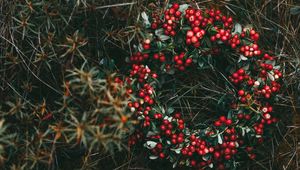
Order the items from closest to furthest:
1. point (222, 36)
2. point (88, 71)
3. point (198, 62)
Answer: point (88, 71) < point (222, 36) < point (198, 62)

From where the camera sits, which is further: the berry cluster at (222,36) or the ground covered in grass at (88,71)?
the berry cluster at (222,36)

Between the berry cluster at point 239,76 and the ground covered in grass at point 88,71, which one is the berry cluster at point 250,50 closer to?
the berry cluster at point 239,76

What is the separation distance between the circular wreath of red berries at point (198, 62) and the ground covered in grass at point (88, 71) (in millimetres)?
132

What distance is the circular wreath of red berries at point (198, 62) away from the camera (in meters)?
3.64

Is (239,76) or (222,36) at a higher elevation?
(222,36)

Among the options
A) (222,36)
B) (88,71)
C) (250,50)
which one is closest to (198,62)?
(222,36)

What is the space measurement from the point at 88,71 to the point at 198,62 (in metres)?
0.86

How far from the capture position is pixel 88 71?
3395mm

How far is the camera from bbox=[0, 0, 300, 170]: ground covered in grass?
3.49m

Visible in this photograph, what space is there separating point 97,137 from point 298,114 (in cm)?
176

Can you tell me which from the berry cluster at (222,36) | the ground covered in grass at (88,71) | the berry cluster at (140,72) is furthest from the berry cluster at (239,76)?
the berry cluster at (140,72)

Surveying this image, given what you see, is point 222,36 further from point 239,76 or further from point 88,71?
point 88,71

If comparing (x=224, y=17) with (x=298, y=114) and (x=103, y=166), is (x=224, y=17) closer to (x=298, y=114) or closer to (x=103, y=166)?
(x=298, y=114)

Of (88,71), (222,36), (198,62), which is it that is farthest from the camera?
(198,62)
